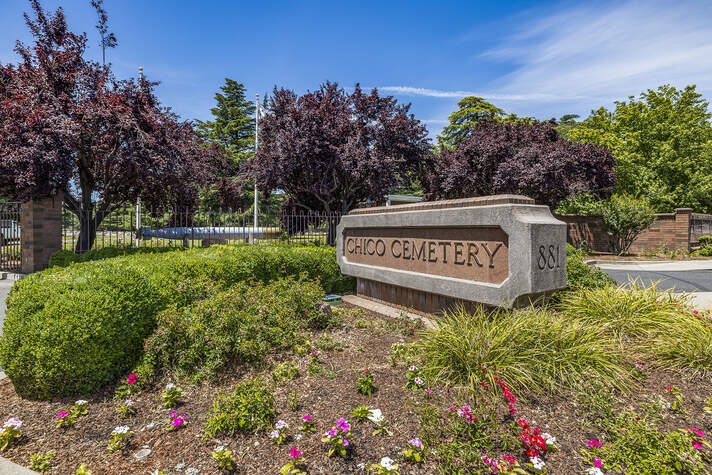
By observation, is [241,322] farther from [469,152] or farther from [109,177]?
[469,152]

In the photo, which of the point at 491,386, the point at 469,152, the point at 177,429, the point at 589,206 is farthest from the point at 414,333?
the point at 589,206

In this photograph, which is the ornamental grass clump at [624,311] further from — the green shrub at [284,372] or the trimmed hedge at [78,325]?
the trimmed hedge at [78,325]

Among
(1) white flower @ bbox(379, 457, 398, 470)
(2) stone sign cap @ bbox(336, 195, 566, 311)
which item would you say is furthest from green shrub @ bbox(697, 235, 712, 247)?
(1) white flower @ bbox(379, 457, 398, 470)

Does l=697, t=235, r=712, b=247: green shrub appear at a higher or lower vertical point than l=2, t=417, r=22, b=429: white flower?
higher

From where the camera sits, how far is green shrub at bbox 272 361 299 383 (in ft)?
11.8

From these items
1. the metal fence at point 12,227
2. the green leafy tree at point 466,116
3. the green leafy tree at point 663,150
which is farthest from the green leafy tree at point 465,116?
the metal fence at point 12,227

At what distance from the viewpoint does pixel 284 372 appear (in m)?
3.69

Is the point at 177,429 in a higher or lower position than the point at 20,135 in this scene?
lower

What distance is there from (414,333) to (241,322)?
86.9 inches

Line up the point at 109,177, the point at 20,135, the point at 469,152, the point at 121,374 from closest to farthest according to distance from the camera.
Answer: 1. the point at 121,374
2. the point at 20,135
3. the point at 109,177
4. the point at 469,152

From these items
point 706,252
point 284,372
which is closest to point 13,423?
point 284,372

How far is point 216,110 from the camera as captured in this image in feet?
128

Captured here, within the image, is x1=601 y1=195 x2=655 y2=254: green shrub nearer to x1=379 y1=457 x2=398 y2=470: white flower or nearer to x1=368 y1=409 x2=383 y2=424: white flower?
x1=368 y1=409 x2=383 y2=424: white flower

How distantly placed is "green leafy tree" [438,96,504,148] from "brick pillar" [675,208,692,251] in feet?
68.9
